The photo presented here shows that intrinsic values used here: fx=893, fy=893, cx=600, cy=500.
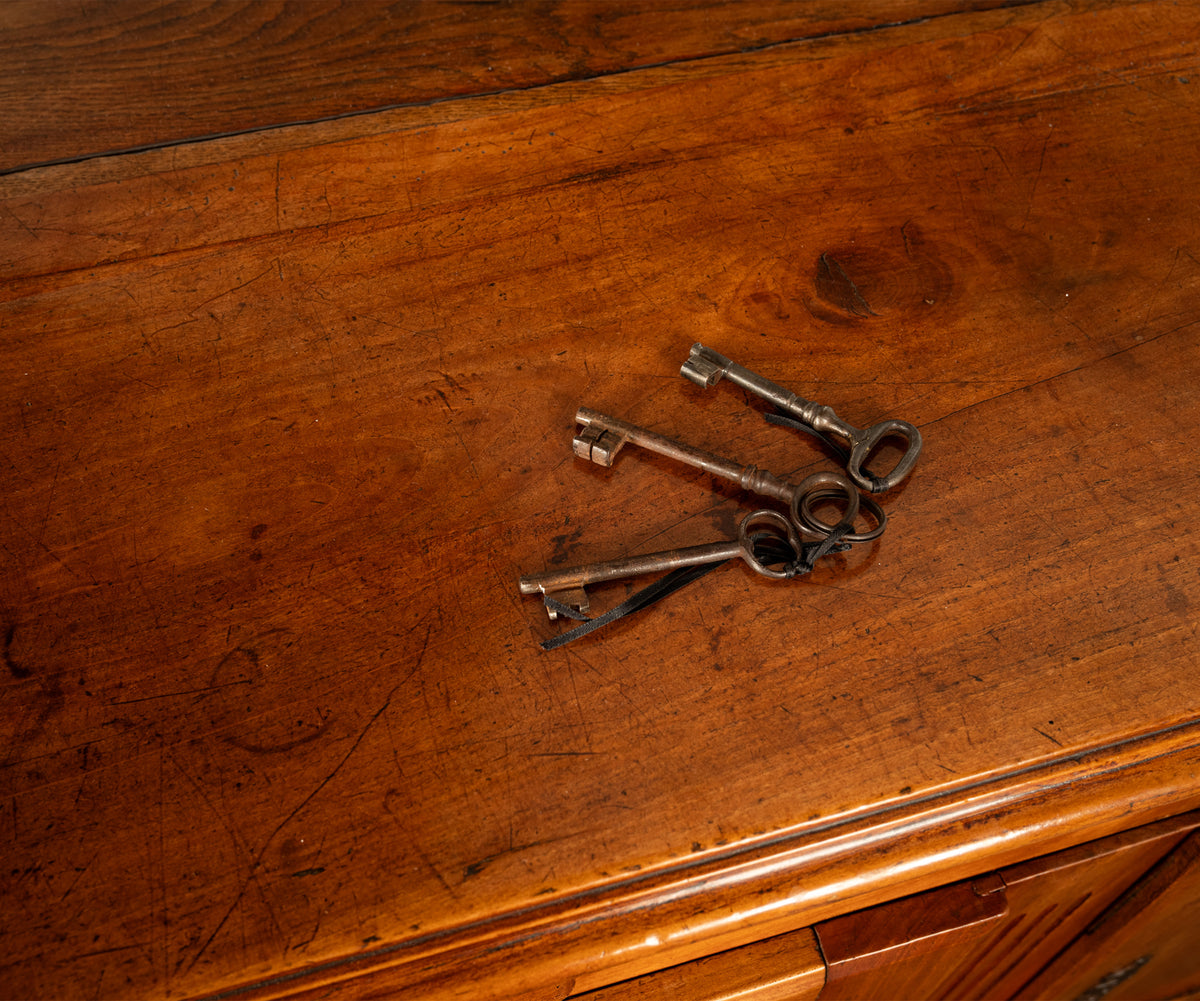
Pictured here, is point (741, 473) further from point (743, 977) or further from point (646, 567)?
point (743, 977)

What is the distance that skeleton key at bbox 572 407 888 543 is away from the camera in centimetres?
74

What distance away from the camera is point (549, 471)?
2.63 feet

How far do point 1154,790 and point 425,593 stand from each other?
60cm

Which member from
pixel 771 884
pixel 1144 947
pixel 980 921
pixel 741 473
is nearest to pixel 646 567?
pixel 741 473

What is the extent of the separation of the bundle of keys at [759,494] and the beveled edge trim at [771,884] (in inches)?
7.8

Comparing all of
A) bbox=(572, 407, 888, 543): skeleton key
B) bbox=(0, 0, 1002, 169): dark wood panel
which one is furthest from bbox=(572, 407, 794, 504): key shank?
bbox=(0, 0, 1002, 169): dark wood panel

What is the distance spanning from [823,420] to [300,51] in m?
0.82

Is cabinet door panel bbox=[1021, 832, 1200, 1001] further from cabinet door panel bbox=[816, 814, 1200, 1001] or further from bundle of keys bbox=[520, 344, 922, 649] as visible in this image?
bundle of keys bbox=[520, 344, 922, 649]

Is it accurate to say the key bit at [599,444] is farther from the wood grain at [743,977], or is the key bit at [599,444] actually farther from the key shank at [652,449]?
the wood grain at [743,977]

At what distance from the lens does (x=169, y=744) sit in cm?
68

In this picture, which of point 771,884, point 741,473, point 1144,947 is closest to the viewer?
point 771,884

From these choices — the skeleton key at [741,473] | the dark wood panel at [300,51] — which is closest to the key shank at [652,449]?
the skeleton key at [741,473]

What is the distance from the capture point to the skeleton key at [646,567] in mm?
723

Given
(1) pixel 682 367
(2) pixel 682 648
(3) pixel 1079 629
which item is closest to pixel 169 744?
(2) pixel 682 648
